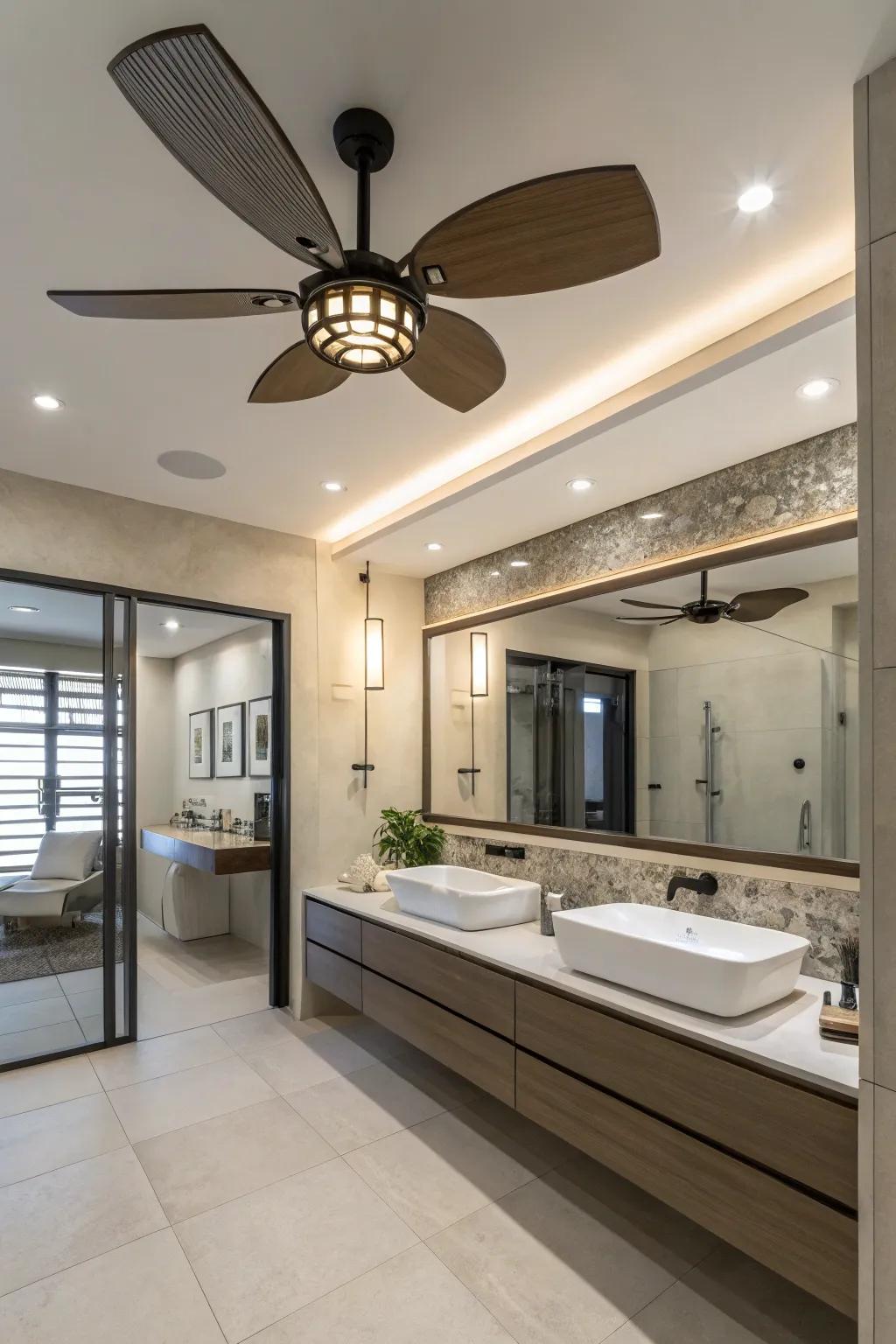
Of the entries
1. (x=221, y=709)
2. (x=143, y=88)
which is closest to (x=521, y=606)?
(x=221, y=709)

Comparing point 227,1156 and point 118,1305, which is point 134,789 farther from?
point 118,1305

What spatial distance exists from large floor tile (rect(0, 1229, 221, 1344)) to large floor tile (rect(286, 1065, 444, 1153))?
747mm

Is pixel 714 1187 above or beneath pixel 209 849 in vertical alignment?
beneath

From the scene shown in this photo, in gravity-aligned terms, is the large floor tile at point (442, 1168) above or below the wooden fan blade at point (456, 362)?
below

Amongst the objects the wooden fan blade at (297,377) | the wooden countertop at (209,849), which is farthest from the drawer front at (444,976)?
the wooden fan blade at (297,377)

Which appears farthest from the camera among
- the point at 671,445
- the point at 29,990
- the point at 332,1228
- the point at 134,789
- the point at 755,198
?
the point at 134,789

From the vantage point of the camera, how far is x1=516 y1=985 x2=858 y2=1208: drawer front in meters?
1.63

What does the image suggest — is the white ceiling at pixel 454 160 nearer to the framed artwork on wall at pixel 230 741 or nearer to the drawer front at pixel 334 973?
the framed artwork on wall at pixel 230 741

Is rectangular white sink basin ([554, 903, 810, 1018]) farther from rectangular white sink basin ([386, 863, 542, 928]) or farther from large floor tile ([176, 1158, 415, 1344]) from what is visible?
large floor tile ([176, 1158, 415, 1344])

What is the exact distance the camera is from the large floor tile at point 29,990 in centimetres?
326

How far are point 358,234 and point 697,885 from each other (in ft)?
7.29

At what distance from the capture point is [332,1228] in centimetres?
225

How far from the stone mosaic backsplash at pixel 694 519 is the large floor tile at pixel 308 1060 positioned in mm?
2317

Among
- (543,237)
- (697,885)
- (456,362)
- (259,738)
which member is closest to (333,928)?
(259,738)
